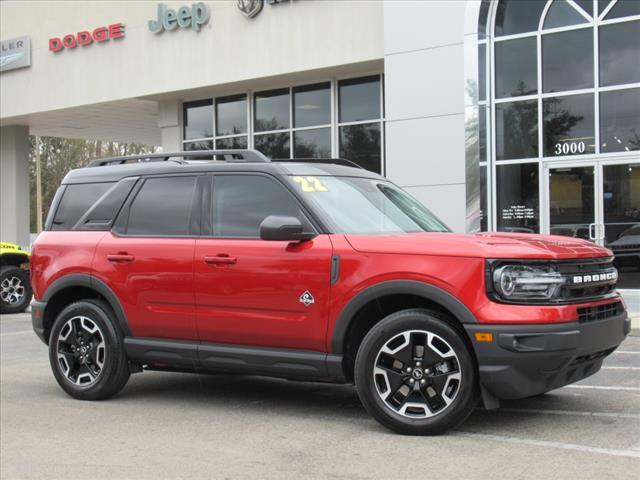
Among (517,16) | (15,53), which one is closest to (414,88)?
(517,16)

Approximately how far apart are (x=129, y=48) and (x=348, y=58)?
6.89m

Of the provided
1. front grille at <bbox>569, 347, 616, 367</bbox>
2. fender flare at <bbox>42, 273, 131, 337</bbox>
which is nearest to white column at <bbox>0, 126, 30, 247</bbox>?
fender flare at <bbox>42, 273, 131, 337</bbox>

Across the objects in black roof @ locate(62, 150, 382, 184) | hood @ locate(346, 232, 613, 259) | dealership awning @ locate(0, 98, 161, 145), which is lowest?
hood @ locate(346, 232, 613, 259)

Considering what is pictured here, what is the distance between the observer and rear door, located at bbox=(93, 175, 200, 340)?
6.02m

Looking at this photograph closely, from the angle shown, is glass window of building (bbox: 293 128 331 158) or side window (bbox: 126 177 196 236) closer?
side window (bbox: 126 177 196 236)

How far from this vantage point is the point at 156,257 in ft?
20.2

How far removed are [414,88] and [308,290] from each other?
11585 mm

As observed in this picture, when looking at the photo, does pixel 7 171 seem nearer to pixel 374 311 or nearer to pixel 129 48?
pixel 129 48

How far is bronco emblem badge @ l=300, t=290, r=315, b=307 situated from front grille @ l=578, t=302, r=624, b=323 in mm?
1747

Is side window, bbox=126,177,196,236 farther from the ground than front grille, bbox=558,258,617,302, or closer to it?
farther from the ground

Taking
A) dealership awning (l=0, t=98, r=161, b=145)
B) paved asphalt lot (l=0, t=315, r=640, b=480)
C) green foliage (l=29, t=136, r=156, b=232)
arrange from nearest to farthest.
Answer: paved asphalt lot (l=0, t=315, r=640, b=480) < dealership awning (l=0, t=98, r=161, b=145) < green foliage (l=29, t=136, r=156, b=232)

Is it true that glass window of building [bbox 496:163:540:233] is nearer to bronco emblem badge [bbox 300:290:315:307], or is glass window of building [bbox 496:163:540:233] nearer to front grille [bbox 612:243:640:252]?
front grille [bbox 612:243:640:252]

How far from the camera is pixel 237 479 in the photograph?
4.39 m

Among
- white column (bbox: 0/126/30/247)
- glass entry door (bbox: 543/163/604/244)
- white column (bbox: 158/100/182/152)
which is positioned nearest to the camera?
glass entry door (bbox: 543/163/604/244)
